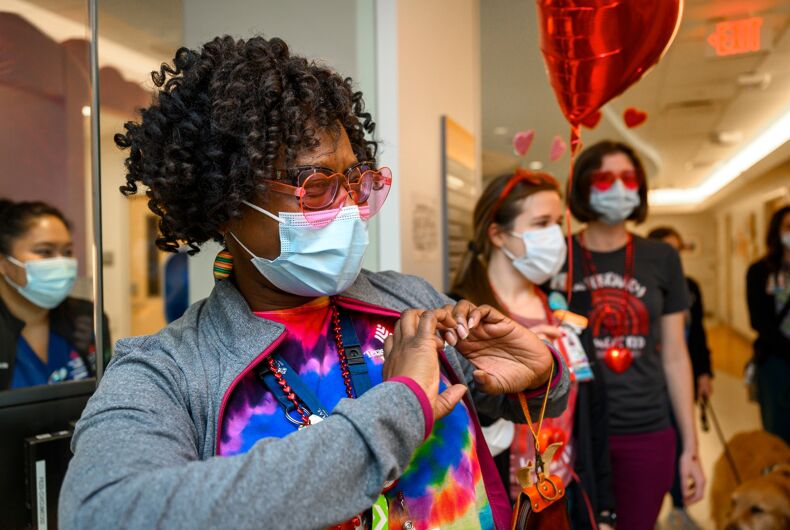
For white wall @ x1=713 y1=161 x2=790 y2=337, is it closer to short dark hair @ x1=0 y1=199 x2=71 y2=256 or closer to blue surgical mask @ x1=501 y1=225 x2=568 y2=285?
blue surgical mask @ x1=501 y1=225 x2=568 y2=285

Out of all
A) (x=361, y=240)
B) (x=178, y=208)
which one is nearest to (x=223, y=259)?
(x=178, y=208)

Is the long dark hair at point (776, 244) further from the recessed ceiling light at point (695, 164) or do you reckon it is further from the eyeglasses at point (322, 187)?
the recessed ceiling light at point (695, 164)

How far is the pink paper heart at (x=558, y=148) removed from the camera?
2.54 metres

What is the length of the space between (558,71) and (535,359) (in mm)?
1136

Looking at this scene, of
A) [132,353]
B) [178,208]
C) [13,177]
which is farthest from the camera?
[13,177]

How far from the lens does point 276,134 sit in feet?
3.27

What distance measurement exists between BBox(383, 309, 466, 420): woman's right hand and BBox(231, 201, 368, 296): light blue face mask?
0.16 meters

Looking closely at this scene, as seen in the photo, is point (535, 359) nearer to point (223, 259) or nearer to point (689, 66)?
point (223, 259)

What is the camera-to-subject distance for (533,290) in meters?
2.27

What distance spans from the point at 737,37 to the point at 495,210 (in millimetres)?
4023

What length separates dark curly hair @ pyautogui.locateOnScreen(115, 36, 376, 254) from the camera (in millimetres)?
993

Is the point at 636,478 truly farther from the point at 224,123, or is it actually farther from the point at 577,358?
the point at 224,123

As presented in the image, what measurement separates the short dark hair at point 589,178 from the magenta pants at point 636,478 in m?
0.87

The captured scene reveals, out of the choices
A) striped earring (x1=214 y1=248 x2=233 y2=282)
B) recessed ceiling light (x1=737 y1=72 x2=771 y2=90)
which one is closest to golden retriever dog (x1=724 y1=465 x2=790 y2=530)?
striped earring (x1=214 y1=248 x2=233 y2=282)
